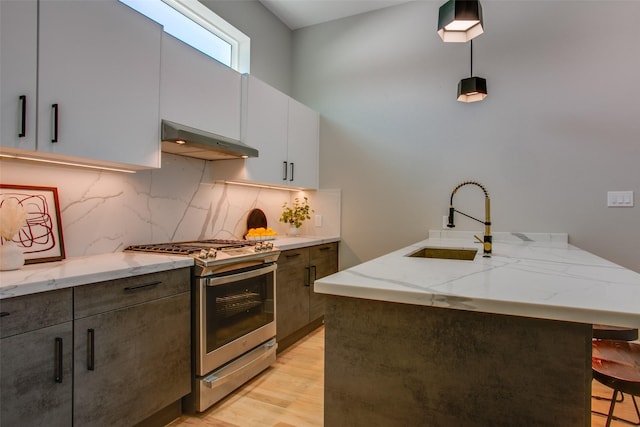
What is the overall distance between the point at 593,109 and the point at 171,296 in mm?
3295

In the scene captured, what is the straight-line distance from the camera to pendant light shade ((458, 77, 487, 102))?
2.58 m

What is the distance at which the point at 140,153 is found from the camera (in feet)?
6.59

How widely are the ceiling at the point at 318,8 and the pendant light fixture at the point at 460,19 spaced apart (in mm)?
1789

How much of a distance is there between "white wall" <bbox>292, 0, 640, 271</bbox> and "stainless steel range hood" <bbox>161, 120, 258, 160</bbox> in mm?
1394

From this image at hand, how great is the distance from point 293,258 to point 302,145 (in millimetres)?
1218

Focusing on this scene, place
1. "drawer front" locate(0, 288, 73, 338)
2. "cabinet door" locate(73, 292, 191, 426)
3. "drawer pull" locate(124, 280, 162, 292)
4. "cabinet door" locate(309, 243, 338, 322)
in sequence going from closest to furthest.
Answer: "drawer front" locate(0, 288, 73, 338) → "cabinet door" locate(73, 292, 191, 426) → "drawer pull" locate(124, 280, 162, 292) → "cabinet door" locate(309, 243, 338, 322)

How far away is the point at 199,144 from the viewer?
221 cm

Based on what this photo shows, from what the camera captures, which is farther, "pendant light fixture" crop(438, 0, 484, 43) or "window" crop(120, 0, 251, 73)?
"window" crop(120, 0, 251, 73)

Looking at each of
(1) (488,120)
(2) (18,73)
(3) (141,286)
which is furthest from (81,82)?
(1) (488,120)

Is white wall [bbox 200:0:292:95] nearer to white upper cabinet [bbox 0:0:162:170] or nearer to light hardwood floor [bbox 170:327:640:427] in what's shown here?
white upper cabinet [bbox 0:0:162:170]

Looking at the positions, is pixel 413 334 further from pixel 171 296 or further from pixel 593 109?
pixel 593 109

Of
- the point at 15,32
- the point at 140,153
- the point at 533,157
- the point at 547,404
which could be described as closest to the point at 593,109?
the point at 533,157

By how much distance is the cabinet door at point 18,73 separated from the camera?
1433 millimetres

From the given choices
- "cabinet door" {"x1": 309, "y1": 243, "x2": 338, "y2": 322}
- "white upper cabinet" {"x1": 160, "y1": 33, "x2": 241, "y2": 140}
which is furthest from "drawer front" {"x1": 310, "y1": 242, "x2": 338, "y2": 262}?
"white upper cabinet" {"x1": 160, "y1": 33, "x2": 241, "y2": 140}
